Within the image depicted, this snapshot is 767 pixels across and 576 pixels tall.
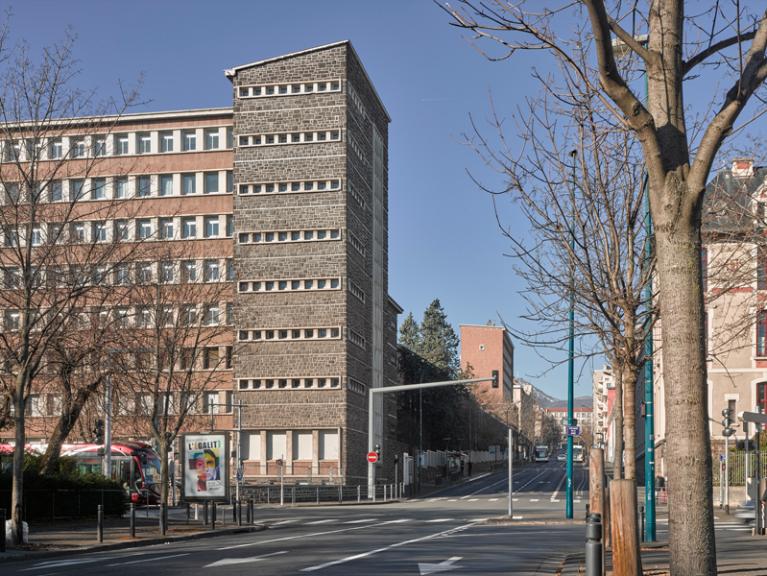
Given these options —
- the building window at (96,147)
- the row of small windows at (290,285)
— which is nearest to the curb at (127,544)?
the building window at (96,147)

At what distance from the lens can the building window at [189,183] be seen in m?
77.8

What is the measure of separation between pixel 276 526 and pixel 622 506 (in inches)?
1042

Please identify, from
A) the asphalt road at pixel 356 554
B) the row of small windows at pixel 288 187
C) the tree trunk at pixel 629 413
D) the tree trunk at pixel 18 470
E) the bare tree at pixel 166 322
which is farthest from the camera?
the row of small windows at pixel 288 187

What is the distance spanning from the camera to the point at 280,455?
7338 cm

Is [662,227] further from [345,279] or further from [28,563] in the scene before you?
[345,279]

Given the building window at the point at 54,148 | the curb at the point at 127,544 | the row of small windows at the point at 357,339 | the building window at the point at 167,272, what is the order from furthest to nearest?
the row of small windows at the point at 357,339
the building window at the point at 167,272
the building window at the point at 54,148
the curb at the point at 127,544

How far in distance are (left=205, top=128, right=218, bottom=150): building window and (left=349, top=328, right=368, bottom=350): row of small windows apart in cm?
1628

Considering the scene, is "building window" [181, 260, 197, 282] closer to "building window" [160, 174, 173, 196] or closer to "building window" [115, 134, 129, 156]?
"building window" [160, 174, 173, 196]

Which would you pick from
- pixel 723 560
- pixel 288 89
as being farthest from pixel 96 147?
pixel 288 89

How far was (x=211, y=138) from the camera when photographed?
78.3 m

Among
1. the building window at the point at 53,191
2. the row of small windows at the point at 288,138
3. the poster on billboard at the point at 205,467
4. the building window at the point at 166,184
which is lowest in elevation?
the poster on billboard at the point at 205,467

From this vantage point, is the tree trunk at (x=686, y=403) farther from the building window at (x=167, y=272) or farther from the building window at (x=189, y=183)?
the building window at (x=189, y=183)

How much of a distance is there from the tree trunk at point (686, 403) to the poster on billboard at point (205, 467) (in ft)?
86.0

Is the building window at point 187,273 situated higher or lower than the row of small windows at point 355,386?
higher
